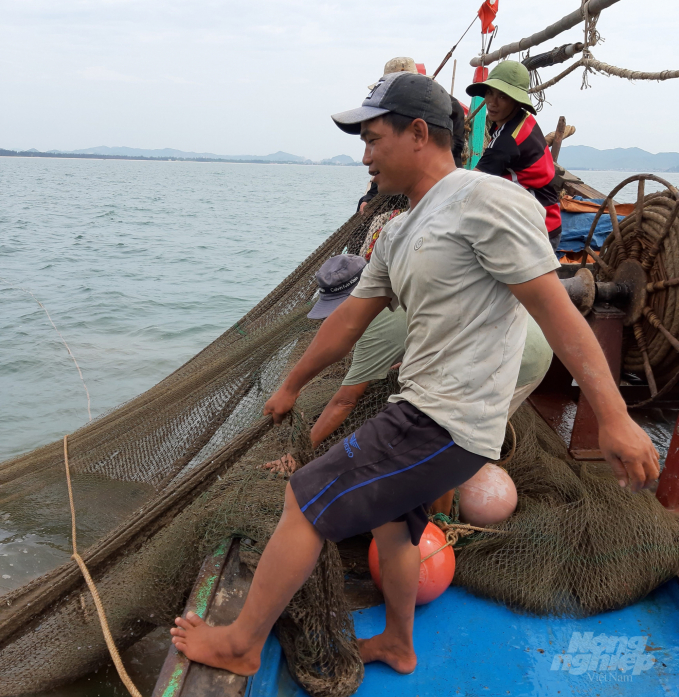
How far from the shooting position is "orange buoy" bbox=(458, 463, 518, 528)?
2.62 metres

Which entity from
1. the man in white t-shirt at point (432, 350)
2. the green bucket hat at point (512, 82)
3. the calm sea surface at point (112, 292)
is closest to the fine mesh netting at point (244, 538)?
the man in white t-shirt at point (432, 350)

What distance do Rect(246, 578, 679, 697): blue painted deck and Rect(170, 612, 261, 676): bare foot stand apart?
0.21 metres

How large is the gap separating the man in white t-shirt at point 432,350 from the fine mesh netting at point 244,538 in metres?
0.36

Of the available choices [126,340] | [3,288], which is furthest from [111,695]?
[3,288]

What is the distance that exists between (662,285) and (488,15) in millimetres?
4942

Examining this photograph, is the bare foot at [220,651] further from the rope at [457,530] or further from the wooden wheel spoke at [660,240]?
the wooden wheel spoke at [660,240]

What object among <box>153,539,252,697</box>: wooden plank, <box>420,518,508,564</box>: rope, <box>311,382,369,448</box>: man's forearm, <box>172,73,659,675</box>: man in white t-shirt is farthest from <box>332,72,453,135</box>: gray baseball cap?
Result: <box>420,518,508,564</box>: rope

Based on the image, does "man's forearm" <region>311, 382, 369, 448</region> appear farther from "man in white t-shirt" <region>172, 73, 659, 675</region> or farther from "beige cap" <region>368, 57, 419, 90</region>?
"beige cap" <region>368, 57, 419, 90</region>

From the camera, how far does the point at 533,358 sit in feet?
8.36

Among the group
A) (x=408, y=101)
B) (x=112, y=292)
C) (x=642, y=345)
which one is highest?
(x=408, y=101)

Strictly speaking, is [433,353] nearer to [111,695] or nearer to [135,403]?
[111,695]

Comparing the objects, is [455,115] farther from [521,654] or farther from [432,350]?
[521,654]

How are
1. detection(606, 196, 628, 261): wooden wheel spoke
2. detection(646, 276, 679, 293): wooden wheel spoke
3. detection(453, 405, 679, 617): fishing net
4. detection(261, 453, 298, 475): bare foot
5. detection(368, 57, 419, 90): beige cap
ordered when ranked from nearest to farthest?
detection(261, 453, 298, 475): bare foot → detection(453, 405, 679, 617): fishing net → detection(646, 276, 679, 293): wooden wheel spoke → detection(606, 196, 628, 261): wooden wheel spoke → detection(368, 57, 419, 90): beige cap

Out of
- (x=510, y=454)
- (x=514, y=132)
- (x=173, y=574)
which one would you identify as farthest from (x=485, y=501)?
(x=514, y=132)
